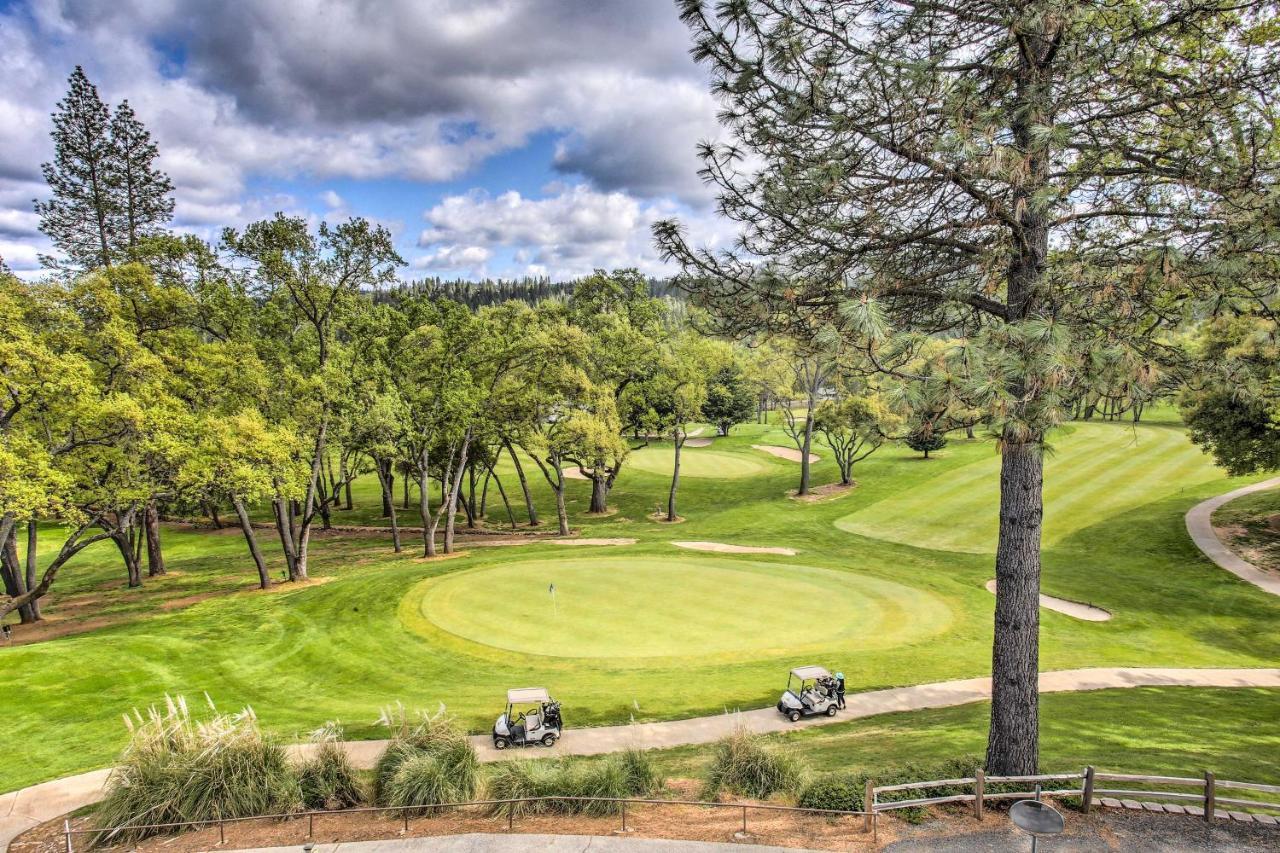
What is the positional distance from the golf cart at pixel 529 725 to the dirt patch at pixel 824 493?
32564mm

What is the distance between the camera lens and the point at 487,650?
1858cm

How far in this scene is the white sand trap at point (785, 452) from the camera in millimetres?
57344

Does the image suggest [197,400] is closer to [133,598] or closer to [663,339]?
[133,598]

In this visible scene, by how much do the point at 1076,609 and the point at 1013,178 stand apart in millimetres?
21716

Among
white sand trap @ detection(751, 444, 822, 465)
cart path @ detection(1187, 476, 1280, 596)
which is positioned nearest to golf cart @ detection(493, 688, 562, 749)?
cart path @ detection(1187, 476, 1280, 596)

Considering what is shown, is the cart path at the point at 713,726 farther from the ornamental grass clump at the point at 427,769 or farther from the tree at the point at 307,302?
the tree at the point at 307,302

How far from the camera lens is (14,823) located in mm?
10398

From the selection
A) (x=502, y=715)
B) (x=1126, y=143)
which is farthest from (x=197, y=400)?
(x=1126, y=143)

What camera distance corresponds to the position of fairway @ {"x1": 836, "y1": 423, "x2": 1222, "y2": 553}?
33156 millimetres

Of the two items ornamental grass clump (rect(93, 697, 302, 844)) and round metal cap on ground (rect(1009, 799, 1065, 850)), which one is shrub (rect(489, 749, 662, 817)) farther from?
round metal cap on ground (rect(1009, 799, 1065, 850))

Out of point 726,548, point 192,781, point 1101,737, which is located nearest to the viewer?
point 192,781

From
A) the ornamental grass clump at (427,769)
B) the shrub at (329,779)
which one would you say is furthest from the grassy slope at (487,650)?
the ornamental grass clump at (427,769)

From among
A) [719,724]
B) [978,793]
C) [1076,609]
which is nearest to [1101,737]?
[978,793]

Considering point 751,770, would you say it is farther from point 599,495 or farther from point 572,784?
point 599,495
